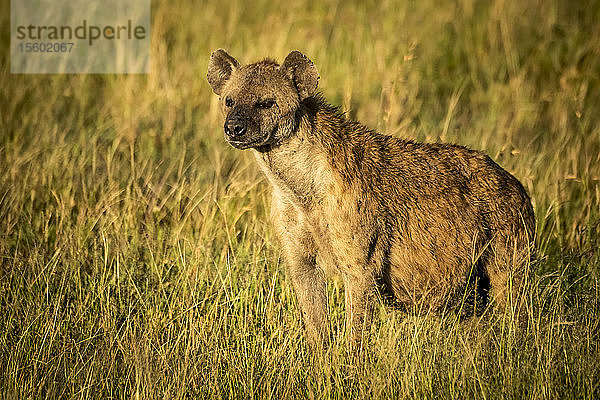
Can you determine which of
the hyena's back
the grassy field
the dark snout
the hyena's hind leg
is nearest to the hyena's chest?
the hyena's back

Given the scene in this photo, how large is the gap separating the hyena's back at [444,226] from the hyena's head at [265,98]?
0.57 m

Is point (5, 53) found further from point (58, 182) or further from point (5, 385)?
point (5, 385)

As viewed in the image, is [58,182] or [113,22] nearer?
[58,182]

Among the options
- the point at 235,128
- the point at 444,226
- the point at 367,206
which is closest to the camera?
the point at 235,128

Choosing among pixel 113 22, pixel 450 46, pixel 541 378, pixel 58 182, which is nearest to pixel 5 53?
pixel 113 22

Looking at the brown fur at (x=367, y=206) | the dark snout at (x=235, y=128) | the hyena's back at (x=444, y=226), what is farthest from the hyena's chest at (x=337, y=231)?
the dark snout at (x=235, y=128)

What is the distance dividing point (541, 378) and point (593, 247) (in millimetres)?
2098

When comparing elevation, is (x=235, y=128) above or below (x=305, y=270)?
above

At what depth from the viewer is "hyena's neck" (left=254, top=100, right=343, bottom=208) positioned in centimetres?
553

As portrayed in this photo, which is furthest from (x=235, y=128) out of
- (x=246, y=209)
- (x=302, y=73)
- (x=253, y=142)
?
(x=246, y=209)

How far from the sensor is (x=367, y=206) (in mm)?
5574

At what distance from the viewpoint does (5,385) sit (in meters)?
5.13

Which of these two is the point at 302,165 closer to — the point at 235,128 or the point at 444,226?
the point at 235,128

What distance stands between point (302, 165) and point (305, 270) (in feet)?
2.05
